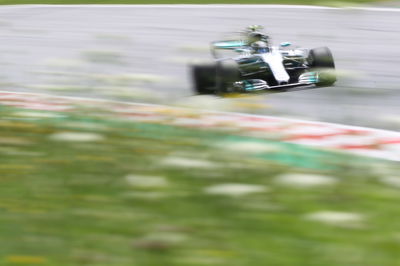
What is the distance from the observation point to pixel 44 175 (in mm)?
3117

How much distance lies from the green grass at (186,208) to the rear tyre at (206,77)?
457 mm

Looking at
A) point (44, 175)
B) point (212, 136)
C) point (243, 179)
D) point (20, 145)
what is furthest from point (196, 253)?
point (20, 145)

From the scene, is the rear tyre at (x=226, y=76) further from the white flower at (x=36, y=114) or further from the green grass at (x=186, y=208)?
the white flower at (x=36, y=114)

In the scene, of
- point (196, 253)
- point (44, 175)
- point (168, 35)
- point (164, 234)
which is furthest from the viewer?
point (168, 35)

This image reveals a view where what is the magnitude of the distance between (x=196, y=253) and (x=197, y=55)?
80 centimetres

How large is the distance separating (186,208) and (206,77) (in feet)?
4.50

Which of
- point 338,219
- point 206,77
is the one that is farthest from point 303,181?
point 206,77

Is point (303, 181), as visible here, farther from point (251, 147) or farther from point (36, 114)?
point (36, 114)

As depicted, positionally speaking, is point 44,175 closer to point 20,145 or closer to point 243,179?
point 20,145

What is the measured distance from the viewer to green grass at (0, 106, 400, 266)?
2.37 meters

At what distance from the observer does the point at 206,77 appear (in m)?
3.92

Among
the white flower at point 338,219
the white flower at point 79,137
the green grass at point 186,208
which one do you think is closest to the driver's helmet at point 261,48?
the green grass at point 186,208

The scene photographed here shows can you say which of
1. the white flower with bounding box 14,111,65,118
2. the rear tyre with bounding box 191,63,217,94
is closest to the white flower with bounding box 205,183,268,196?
the rear tyre with bounding box 191,63,217,94

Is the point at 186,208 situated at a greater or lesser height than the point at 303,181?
lesser
